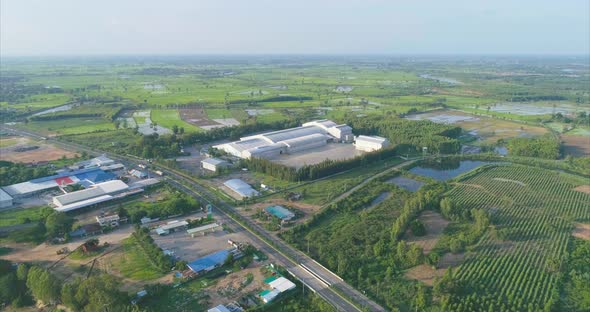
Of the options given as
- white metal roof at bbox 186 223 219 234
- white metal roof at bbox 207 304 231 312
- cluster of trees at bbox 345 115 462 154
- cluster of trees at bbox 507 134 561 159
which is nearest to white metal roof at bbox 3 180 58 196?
white metal roof at bbox 186 223 219 234

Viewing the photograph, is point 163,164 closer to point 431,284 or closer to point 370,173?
point 370,173

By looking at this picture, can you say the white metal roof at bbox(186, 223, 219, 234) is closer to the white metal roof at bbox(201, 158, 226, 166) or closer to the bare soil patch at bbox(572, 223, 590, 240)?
the white metal roof at bbox(201, 158, 226, 166)

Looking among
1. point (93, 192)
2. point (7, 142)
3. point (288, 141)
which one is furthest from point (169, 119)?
point (93, 192)

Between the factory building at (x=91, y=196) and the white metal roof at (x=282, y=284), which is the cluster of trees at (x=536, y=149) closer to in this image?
the white metal roof at (x=282, y=284)

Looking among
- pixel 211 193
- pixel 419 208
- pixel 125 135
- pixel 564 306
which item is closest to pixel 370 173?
pixel 419 208

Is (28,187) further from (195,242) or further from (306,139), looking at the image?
(306,139)
